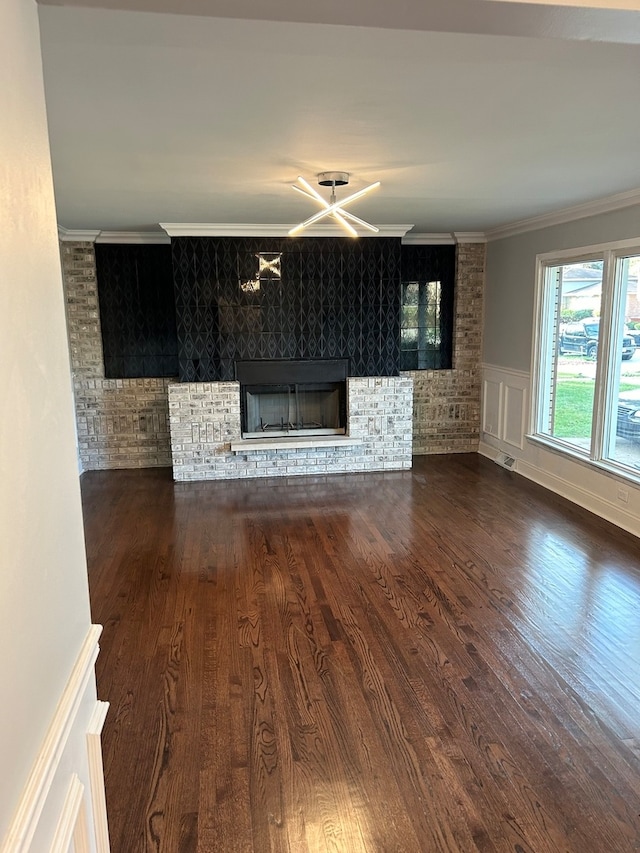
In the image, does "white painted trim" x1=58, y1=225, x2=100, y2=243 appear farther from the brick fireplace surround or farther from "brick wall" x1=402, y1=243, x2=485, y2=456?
"brick wall" x1=402, y1=243, x2=485, y2=456

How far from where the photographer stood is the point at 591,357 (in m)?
5.07

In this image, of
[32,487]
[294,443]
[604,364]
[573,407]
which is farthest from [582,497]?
[32,487]

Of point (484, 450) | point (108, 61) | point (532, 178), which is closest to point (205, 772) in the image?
point (108, 61)

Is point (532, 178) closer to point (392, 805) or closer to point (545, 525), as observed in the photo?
point (545, 525)

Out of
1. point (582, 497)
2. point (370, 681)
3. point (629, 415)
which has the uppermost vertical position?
point (629, 415)

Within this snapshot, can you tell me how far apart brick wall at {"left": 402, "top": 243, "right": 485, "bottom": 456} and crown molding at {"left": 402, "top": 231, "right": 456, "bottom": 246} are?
416 millimetres

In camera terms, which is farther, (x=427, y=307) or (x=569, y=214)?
(x=427, y=307)

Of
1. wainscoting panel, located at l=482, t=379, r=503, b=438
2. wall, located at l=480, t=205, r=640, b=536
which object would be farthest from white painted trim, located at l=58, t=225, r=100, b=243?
wainscoting panel, located at l=482, t=379, r=503, b=438

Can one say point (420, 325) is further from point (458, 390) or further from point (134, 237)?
point (134, 237)

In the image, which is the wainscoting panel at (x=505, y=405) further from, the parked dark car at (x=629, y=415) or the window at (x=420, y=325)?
the parked dark car at (x=629, y=415)

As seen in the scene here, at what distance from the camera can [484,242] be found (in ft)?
22.6

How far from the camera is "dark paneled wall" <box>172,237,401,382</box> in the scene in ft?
19.9

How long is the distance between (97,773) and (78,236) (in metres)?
5.88

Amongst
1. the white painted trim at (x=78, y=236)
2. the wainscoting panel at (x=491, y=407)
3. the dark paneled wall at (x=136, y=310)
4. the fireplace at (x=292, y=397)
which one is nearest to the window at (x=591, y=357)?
the wainscoting panel at (x=491, y=407)
